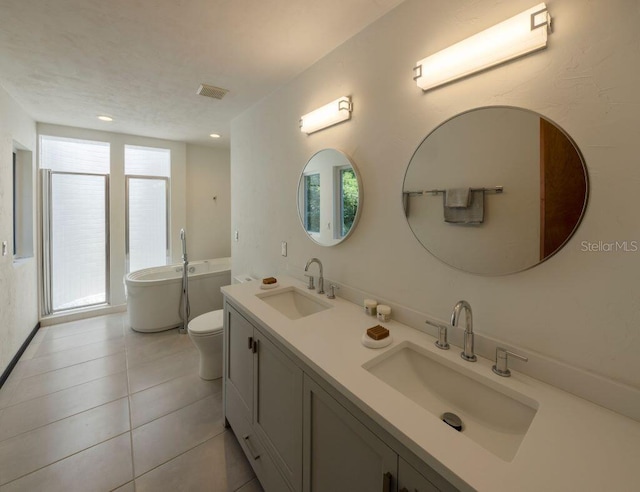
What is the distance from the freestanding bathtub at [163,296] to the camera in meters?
3.17

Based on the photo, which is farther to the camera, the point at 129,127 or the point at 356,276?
the point at 129,127

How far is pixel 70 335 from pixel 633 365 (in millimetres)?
4502

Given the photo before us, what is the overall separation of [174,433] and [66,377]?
1.37 meters

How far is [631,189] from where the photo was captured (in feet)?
2.46

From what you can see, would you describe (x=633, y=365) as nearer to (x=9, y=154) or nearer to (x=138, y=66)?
(x=138, y=66)

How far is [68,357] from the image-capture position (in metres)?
2.64

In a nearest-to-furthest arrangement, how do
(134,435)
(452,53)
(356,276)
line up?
(452,53)
(356,276)
(134,435)

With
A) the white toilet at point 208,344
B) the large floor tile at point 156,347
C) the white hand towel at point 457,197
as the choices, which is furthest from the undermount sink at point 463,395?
Result: the large floor tile at point 156,347

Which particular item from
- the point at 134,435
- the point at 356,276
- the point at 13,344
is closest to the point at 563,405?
the point at 356,276

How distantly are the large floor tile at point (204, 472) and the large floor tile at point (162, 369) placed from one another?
91cm

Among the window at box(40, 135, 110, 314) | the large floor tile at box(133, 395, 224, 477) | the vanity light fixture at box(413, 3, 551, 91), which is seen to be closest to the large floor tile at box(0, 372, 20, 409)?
the large floor tile at box(133, 395, 224, 477)

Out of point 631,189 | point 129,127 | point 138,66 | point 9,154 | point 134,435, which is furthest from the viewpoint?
point 129,127

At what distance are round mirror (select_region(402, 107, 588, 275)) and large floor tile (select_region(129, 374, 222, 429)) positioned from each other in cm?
212

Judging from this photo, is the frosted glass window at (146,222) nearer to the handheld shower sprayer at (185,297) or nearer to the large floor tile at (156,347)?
the handheld shower sprayer at (185,297)
